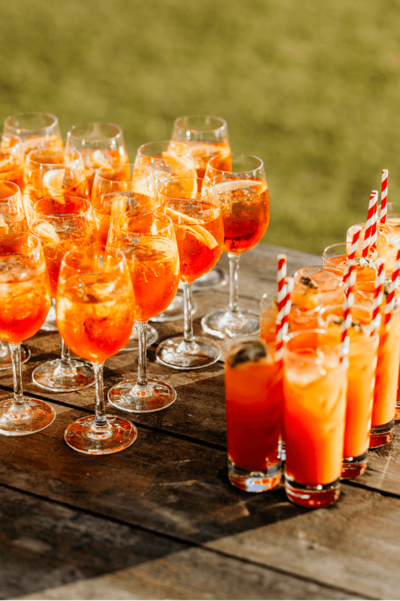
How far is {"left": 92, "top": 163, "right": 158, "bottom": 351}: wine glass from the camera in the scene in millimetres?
2018

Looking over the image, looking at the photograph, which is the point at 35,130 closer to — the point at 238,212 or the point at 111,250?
the point at 238,212

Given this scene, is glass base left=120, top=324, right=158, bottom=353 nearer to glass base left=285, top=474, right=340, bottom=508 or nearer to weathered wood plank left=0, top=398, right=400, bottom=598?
weathered wood plank left=0, top=398, right=400, bottom=598

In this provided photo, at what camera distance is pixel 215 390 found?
184 cm

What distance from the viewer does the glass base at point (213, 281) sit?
2.45m

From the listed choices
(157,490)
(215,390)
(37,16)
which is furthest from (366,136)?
(157,490)

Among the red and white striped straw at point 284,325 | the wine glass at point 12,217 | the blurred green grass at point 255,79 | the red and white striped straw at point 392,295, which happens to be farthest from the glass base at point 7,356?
the blurred green grass at point 255,79

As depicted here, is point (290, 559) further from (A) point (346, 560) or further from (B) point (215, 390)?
(B) point (215, 390)

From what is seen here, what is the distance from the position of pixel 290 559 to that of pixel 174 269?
0.73 metres

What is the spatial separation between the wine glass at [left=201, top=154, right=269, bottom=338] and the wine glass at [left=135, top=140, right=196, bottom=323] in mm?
82

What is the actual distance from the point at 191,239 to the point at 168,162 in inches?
18.5

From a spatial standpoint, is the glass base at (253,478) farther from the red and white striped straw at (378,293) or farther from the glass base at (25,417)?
the glass base at (25,417)

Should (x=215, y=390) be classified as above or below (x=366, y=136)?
above

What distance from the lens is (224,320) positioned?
2238 mm

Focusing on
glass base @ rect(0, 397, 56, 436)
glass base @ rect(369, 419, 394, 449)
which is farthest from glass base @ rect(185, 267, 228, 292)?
glass base @ rect(369, 419, 394, 449)
